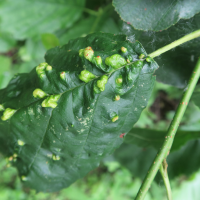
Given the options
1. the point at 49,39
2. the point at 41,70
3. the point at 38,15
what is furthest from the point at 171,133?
the point at 38,15

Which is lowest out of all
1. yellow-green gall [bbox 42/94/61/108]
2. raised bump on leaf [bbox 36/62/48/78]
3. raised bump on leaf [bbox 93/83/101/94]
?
raised bump on leaf [bbox 93/83/101/94]

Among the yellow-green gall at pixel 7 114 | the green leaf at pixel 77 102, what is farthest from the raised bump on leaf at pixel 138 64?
the yellow-green gall at pixel 7 114

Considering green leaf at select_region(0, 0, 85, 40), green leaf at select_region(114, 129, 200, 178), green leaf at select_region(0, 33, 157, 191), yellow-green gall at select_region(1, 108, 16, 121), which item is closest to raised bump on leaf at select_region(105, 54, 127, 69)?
green leaf at select_region(0, 33, 157, 191)

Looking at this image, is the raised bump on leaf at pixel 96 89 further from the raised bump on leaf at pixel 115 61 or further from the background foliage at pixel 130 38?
the background foliage at pixel 130 38

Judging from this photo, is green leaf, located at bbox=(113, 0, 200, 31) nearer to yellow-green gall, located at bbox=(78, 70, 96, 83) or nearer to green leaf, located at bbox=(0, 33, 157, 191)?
green leaf, located at bbox=(0, 33, 157, 191)

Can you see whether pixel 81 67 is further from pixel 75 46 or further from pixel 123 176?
pixel 123 176


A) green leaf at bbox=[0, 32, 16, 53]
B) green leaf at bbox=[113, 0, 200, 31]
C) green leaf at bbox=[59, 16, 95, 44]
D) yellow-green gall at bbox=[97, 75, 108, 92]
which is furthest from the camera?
green leaf at bbox=[0, 32, 16, 53]
